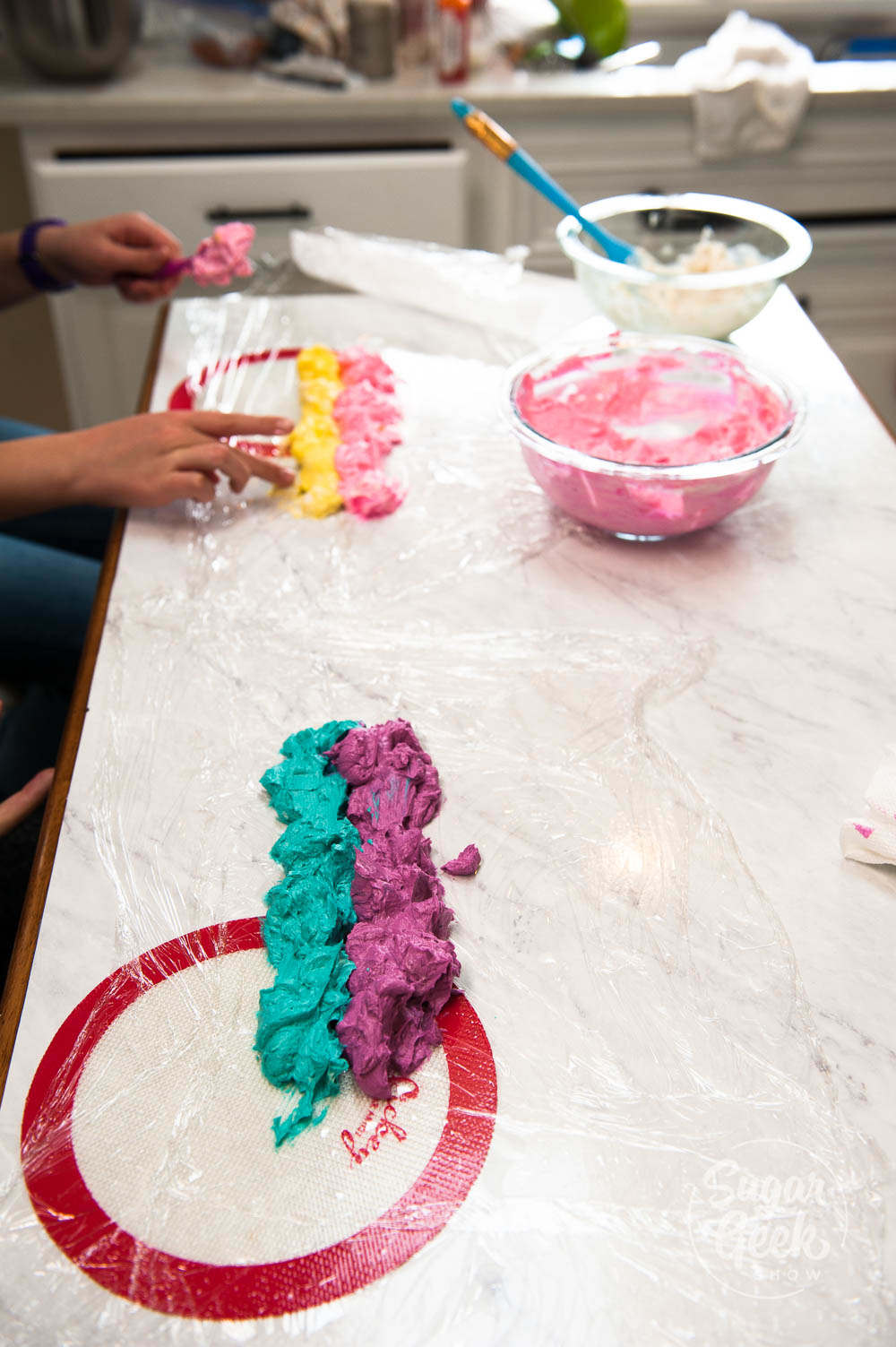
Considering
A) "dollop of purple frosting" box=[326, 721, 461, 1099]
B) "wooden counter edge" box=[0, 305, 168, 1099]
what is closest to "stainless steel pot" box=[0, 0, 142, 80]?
"wooden counter edge" box=[0, 305, 168, 1099]

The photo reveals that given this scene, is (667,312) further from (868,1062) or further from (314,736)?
(868,1062)

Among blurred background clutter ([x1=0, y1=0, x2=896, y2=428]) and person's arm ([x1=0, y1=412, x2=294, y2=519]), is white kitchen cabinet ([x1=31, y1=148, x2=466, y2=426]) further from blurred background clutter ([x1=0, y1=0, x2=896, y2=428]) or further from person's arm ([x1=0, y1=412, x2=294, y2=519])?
person's arm ([x1=0, y1=412, x2=294, y2=519])

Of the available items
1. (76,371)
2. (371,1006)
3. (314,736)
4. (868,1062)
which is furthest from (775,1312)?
(76,371)

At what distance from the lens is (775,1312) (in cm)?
51

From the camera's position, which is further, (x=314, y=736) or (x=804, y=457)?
(x=804, y=457)

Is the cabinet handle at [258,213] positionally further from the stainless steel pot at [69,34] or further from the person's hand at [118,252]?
the person's hand at [118,252]

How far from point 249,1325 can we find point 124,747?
0.43 metres

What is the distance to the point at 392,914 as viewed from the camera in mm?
678

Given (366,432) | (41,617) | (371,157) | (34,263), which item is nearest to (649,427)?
(366,432)

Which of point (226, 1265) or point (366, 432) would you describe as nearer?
point (226, 1265)

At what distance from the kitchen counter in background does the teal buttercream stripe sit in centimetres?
153

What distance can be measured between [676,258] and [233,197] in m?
1.05

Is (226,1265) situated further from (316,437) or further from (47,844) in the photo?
(316,437)

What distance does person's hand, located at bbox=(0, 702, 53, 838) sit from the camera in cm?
82
